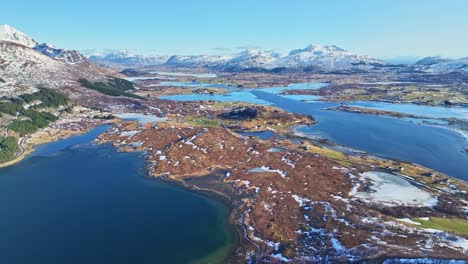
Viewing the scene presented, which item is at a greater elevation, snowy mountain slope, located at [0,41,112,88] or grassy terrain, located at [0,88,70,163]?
snowy mountain slope, located at [0,41,112,88]

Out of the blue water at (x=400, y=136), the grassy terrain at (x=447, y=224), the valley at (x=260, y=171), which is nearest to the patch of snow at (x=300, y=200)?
the valley at (x=260, y=171)

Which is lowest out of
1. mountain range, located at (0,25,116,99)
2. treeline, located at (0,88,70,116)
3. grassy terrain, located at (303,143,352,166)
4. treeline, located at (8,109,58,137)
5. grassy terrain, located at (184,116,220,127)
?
grassy terrain, located at (303,143,352,166)

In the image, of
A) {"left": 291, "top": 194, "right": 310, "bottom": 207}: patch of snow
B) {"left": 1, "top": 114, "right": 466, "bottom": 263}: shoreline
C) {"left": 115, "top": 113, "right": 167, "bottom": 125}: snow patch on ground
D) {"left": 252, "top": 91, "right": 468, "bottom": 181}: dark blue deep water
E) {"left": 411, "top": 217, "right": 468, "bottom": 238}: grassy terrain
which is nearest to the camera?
{"left": 1, "top": 114, "right": 466, "bottom": 263}: shoreline

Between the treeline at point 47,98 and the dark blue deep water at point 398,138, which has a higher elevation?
the treeline at point 47,98

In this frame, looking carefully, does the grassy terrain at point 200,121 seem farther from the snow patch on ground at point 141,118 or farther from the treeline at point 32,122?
the treeline at point 32,122

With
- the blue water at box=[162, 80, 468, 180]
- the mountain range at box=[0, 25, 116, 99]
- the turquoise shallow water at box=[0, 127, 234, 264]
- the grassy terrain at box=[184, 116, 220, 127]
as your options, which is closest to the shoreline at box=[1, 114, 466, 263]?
the turquoise shallow water at box=[0, 127, 234, 264]

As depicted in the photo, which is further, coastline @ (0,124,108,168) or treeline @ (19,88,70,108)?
treeline @ (19,88,70,108)

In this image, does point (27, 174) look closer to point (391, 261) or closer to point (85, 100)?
point (391, 261)

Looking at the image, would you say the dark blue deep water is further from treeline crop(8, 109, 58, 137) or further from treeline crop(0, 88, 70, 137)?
treeline crop(0, 88, 70, 137)
